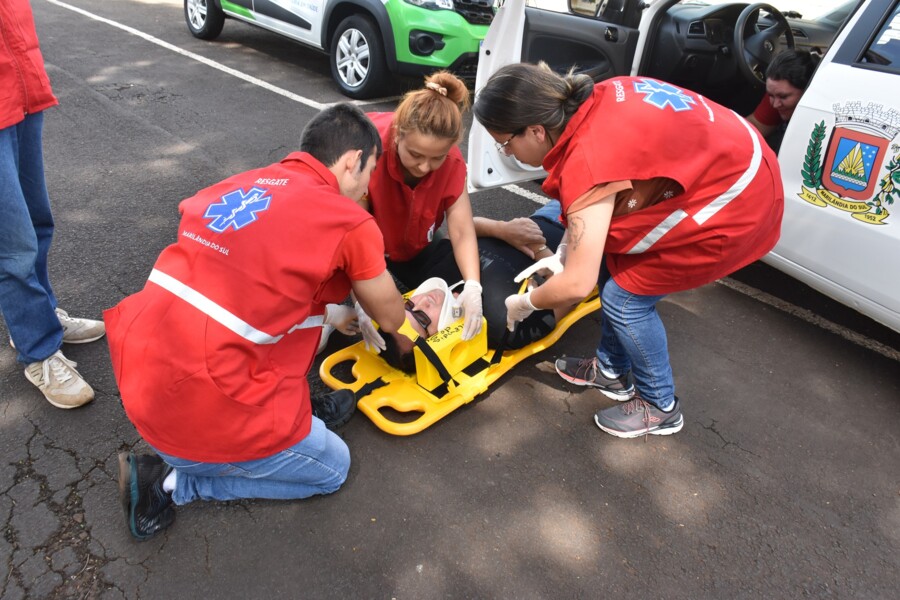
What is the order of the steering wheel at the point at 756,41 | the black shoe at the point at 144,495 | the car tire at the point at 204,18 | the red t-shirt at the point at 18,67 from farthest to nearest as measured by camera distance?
the car tire at the point at 204,18 → the steering wheel at the point at 756,41 → the red t-shirt at the point at 18,67 → the black shoe at the point at 144,495

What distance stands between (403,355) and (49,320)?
1.36 metres

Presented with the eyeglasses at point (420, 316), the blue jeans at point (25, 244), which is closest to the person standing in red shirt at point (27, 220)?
the blue jeans at point (25, 244)

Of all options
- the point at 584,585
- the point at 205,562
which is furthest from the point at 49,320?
the point at 584,585

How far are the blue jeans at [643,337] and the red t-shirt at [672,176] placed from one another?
0.07m

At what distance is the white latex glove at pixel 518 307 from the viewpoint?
86.6 inches

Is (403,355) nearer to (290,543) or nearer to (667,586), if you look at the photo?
(290,543)

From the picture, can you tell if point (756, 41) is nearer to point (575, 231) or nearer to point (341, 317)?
point (575, 231)

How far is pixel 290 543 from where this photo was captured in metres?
1.90

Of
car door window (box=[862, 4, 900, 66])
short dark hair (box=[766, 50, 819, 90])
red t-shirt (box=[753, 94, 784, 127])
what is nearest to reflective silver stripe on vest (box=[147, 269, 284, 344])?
car door window (box=[862, 4, 900, 66])

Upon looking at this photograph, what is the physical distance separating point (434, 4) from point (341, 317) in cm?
398

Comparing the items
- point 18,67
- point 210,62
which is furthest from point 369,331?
point 210,62

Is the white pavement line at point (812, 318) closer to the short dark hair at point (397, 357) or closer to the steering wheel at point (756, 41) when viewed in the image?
the steering wheel at point (756, 41)

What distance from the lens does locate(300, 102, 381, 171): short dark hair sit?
1769mm

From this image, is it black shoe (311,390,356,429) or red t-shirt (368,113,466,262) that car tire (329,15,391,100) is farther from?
black shoe (311,390,356,429)
